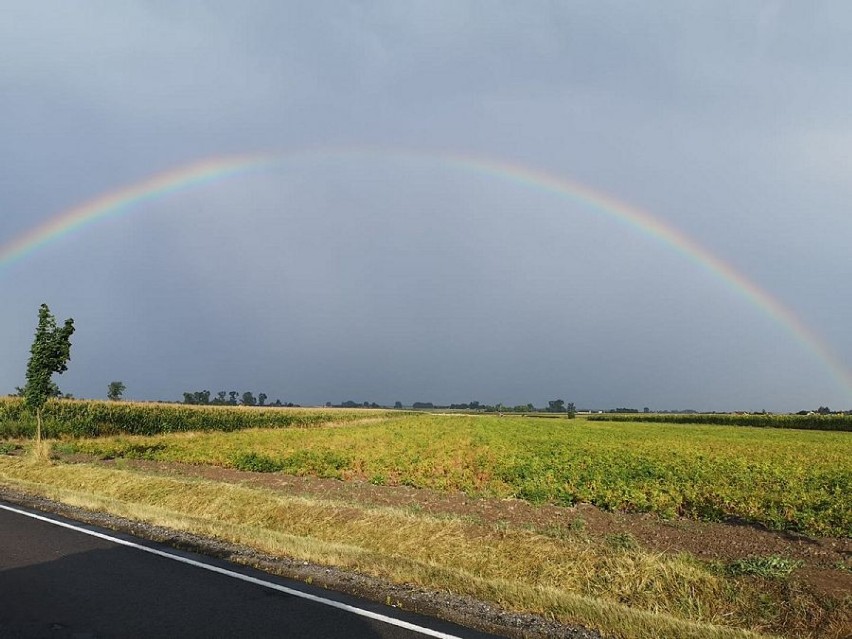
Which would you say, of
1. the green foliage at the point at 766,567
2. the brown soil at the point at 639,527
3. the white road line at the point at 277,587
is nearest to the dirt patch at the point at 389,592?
the white road line at the point at 277,587

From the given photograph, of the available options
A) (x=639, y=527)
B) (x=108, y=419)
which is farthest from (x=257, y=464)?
(x=108, y=419)

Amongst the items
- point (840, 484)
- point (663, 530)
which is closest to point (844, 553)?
point (663, 530)

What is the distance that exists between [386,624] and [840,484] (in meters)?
16.6

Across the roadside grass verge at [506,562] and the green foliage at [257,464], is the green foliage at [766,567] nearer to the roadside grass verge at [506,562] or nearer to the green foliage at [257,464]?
the roadside grass verge at [506,562]

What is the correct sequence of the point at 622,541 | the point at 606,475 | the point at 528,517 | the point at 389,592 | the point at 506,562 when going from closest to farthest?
the point at 389,592
the point at 506,562
the point at 622,541
the point at 528,517
the point at 606,475

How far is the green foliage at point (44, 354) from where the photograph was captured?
77.7 ft

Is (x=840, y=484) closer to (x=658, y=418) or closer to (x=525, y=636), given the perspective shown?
(x=525, y=636)

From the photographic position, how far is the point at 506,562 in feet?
27.6

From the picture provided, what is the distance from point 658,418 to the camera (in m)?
112

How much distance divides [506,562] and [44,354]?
22.7 m

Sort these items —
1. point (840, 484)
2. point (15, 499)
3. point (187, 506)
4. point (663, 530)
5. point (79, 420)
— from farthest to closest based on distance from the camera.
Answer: point (79, 420) < point (840, 484) < point (15, 499) < point (187, 506) < point (663, 530)

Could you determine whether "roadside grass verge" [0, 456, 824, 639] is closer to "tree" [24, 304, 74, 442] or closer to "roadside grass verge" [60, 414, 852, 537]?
"roadside grass verge" [60, 414, 852, 537]

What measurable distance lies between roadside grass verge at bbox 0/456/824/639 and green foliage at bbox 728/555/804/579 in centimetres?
29

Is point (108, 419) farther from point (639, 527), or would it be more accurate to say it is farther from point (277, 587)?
point (277, 587)
